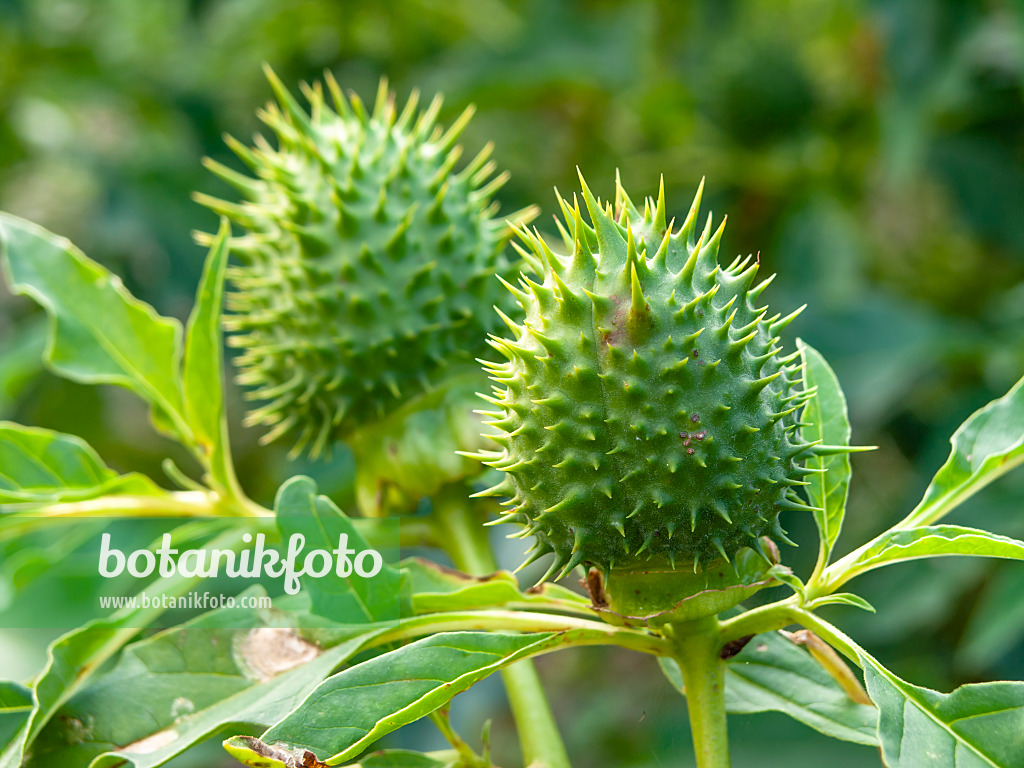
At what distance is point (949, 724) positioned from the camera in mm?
936

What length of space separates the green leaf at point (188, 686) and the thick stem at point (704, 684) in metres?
0.34

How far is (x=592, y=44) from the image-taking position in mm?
3471

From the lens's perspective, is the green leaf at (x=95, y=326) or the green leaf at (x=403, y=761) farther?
the green leaf at (x=95, y=326)

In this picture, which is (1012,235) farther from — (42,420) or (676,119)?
(42,420)

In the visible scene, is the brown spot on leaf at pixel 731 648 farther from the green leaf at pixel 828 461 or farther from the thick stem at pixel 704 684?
the green leaf at pixel 828 461

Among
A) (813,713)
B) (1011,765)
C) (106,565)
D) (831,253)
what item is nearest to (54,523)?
(106,565)

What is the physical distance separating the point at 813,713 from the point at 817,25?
9.47ft

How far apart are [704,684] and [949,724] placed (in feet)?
0.77

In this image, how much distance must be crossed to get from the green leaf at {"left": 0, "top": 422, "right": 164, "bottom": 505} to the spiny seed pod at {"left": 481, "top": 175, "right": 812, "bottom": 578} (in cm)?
72

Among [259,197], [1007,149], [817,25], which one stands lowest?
[259,197]

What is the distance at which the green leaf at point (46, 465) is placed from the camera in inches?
56.9

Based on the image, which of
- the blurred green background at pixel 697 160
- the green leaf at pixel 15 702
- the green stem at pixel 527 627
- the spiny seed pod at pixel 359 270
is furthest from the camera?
the blurred green background at pixel 697 160

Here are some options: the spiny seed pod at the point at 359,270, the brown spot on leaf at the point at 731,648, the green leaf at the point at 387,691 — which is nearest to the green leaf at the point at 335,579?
the green leaf at the point at 387,691

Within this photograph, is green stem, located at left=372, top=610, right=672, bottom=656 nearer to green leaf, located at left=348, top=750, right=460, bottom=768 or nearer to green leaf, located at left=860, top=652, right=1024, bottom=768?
green leaf, located at left=348, top=750, right=460, bottom=768
